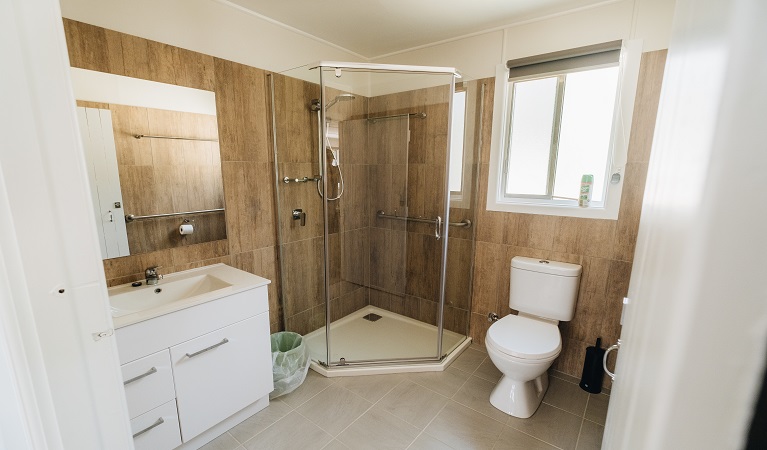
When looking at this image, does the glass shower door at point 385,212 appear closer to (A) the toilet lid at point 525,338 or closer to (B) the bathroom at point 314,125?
(B) the bathroom at point 314,125

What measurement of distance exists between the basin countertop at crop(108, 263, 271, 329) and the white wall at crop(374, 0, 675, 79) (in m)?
2.02

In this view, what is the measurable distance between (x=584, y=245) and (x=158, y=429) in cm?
246

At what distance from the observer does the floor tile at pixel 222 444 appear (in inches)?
65.8

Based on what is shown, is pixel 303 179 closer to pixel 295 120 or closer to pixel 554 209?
pixel 295 120

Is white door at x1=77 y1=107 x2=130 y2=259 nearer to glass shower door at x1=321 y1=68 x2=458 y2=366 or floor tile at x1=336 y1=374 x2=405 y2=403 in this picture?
glass shower door at x1=321 y1=68 x2=458 y2=366

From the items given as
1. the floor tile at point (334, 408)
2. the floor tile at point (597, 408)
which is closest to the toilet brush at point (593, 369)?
the floor tile at point (597, 408)

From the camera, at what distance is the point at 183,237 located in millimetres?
1896

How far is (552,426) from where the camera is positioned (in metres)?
1.82

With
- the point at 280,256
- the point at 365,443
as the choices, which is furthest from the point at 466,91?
the point at 365,443

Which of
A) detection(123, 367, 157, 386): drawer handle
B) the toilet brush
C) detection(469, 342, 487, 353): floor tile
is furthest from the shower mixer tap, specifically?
the toilet brush

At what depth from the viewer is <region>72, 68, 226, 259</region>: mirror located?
155 cm

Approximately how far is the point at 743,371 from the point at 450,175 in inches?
89.9

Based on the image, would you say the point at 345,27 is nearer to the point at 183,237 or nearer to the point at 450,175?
the point at 450,175

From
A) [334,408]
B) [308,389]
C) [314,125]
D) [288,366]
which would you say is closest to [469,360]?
[334,408]
